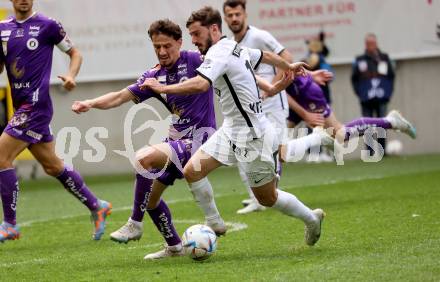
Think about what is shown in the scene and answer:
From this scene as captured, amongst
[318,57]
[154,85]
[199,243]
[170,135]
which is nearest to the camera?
[154,85]

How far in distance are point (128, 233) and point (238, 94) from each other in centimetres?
143

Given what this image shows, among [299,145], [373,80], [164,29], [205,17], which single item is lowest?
[373,80]

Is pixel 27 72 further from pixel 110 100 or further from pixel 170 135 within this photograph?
pixel 170 135

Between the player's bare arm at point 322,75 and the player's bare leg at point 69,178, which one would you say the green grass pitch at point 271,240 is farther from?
the player's bare arm at point 322,75

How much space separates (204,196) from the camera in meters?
7.66

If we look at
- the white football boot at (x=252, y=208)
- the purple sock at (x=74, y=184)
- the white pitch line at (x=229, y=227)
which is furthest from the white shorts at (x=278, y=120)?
the purple sock at (x=74, y=184)

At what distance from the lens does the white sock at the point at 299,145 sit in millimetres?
11062

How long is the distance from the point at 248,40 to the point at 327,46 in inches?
283

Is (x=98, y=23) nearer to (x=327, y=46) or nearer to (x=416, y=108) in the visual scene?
(x=327, y=46)

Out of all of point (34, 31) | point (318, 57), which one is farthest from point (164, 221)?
point (318, 57)

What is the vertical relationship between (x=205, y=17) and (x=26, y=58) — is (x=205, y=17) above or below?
above

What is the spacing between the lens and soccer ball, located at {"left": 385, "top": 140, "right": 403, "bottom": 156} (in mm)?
17969

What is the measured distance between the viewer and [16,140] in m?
8.89

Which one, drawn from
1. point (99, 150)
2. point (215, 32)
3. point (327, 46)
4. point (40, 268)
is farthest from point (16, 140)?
point (327, 46)
